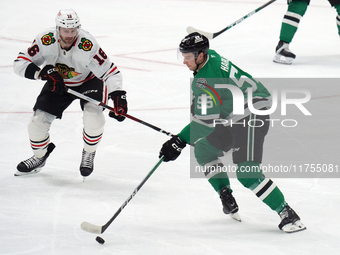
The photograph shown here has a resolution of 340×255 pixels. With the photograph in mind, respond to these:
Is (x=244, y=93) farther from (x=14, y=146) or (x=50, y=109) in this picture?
(x=14, y=146)

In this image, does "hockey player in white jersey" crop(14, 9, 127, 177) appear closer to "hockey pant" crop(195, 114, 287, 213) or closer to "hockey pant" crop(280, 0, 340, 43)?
"hockey pant" crop(195, 114, 287, 213)

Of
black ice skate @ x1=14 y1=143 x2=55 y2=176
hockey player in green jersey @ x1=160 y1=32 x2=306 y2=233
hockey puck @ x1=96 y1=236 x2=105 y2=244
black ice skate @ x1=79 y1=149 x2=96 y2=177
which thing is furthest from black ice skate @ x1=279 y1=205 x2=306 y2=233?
black ice skate @ x1=14 y1=143 x2=55 y2=176

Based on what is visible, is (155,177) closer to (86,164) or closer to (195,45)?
(86,164)

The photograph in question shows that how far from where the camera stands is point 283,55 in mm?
5715

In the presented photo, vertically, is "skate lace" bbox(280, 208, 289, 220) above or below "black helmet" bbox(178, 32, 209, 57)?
below

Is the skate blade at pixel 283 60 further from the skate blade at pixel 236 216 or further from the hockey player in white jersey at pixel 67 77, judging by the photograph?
the skate blade at pixel 236 216

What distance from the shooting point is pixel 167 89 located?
492cm

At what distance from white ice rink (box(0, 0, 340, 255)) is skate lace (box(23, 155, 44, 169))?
71 mm

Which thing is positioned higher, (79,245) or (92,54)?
(92,54)

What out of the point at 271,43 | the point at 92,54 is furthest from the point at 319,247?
the point at 271,43

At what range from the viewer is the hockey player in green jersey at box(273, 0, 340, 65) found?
18.3 ft

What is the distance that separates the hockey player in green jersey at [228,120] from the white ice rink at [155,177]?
0.19 m

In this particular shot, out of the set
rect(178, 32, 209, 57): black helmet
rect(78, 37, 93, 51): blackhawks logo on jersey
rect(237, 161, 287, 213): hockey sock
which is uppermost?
rect(178, 32, 209, 57): black helmet

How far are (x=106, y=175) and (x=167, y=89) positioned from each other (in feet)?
5.98
